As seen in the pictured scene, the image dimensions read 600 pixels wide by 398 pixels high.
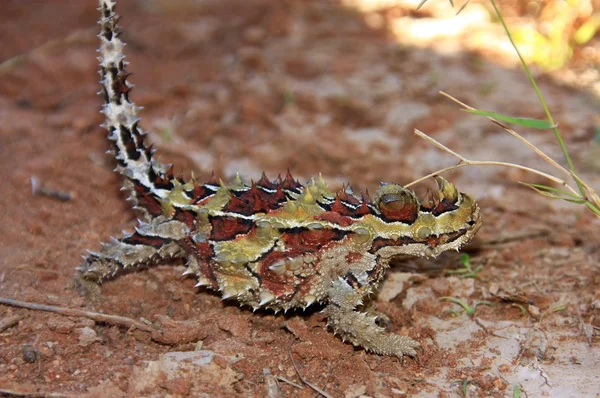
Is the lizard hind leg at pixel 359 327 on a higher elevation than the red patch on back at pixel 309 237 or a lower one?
lower

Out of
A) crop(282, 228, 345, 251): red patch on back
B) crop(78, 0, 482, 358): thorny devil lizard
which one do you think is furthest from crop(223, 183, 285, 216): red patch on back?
crop(282, 228, 345, 251): red patch on back

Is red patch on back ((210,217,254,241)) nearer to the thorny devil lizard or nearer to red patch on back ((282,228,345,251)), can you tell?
the thorny devil lizard

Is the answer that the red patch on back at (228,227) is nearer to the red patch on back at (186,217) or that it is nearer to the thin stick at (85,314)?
the red patch on back at (186,217)

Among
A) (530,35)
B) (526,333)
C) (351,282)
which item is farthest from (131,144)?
(530,35)

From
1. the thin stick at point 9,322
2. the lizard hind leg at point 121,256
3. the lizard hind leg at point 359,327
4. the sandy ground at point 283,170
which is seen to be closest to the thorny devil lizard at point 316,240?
the lizard hind leg at point 359,327

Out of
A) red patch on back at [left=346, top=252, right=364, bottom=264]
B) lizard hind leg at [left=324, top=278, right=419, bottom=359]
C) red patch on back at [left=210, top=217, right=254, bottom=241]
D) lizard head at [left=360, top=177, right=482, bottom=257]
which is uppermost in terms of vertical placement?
red patch on back at [left=210, top=217, right=254, bottom=241]
